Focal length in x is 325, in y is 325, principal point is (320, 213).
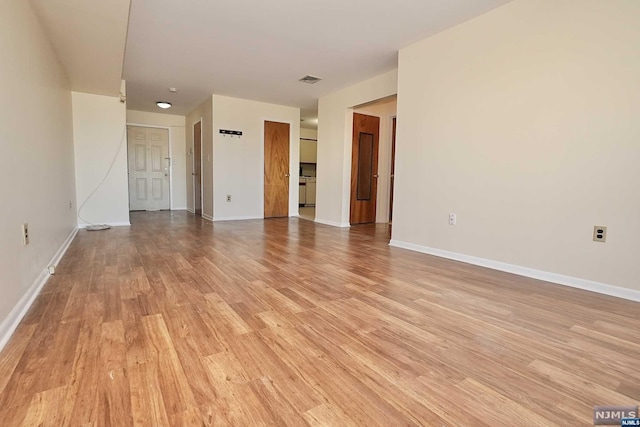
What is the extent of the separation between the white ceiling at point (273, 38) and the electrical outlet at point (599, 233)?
192cm

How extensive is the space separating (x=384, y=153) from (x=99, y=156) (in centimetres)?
456

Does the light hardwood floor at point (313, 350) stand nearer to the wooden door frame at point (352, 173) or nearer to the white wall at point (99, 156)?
the white wall at point (99, 156)

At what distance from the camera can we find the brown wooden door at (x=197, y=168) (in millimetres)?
6590

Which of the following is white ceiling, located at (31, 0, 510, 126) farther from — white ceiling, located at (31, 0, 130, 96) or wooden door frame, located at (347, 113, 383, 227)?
wooden door frame, located at (347, 113, 383, 227)

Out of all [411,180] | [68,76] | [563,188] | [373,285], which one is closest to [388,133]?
[411,180]

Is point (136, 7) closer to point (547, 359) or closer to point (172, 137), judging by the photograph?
point (547, 359)

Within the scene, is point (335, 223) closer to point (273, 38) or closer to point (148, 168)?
point (273, 38)

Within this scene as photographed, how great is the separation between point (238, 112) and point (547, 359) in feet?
18.9

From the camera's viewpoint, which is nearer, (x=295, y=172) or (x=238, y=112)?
(x=238, y=112)

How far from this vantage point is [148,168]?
7.20 m

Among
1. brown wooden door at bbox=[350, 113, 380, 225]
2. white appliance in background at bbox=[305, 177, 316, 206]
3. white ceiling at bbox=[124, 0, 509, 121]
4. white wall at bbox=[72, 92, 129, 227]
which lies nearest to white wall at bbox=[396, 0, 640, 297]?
white ceiling at bbox=[124, 0, 509, 121]

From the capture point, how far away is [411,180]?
11.8ft

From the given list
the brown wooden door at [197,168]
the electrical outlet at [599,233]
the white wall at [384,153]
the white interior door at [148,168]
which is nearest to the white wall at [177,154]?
the white interior door at [148,168]

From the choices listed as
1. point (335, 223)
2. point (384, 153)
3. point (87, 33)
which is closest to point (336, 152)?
point (384, 153)
